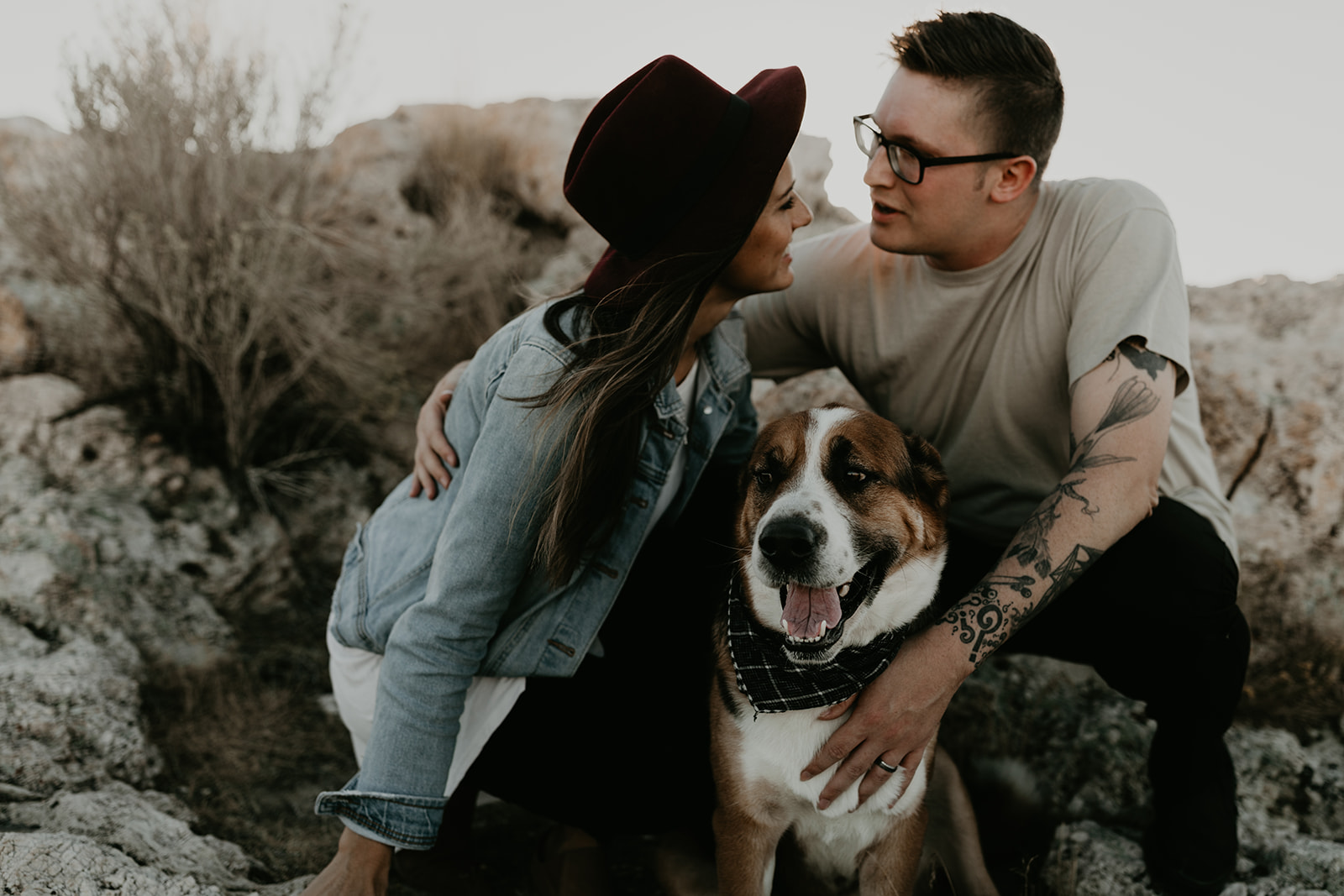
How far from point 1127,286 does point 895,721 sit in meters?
1.46

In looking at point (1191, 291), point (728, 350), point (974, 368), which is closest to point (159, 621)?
point (728, 350)

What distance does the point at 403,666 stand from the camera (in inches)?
84.8

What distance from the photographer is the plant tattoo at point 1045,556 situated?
7.23 feet

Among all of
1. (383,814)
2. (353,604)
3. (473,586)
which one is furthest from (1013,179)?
Result: (383,814)

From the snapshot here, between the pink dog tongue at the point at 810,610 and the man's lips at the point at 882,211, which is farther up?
the man's lips at the point at 882,211

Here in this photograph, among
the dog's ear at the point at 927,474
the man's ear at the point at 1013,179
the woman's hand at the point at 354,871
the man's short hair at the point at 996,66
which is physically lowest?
the woman's hand at the point at 354,871

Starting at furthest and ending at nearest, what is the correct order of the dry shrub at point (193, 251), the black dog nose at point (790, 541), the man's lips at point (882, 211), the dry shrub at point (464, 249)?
the dry shrub at point (464, 249)
the dry shrub at point (193, 251)
the man's lips at point (882, 211)
the black dog nose at point (790, 541)

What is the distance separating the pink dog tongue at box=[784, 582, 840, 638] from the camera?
2.11 meters

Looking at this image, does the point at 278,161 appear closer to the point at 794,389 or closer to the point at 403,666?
the point at 794,389

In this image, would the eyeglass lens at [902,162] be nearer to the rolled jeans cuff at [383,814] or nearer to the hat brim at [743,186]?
the hat brim at [743,186]

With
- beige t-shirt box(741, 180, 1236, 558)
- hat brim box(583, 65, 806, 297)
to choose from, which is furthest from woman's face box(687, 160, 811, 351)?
beige t-shirt box(741, 180, 1236, 558)

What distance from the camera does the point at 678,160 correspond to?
2117mm

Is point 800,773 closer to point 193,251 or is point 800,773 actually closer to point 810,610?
point 810,610

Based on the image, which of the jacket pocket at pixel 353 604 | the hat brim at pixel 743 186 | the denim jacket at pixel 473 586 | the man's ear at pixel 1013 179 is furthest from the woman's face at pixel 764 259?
the jacket pocket at pixel 353 604
